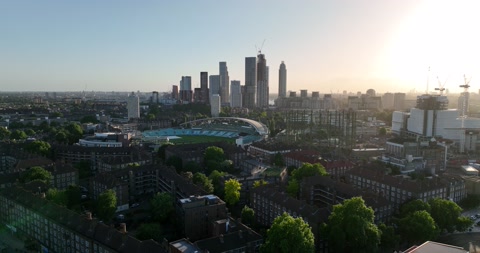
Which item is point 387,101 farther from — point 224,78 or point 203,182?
point 203,182

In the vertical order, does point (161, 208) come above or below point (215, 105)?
below

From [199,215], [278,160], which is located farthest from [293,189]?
[278,160]

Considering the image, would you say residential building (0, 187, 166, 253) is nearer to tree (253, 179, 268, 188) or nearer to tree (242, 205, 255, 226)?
tree (242, 205, 255, 226)

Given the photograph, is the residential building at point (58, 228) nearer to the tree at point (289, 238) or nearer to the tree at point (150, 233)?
the tree at point (150, 233)

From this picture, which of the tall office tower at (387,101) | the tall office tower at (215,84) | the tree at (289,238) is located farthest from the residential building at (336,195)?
the tall office tower at (215,84)

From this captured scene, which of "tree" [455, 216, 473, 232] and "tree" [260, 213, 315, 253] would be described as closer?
"tree" [260, 213, 315, 253]

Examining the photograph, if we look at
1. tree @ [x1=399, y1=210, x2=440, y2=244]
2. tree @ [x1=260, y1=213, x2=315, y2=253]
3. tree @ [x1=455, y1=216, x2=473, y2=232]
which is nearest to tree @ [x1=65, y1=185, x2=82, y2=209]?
tree @ [x1=260, y1=213, x2=315, y2=253]
